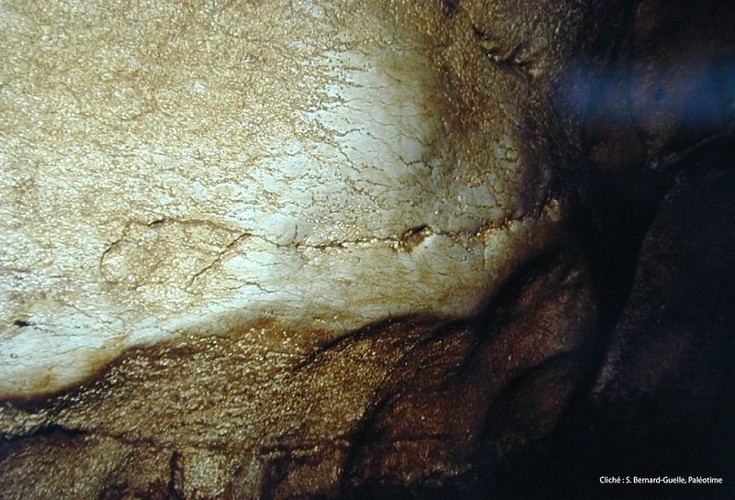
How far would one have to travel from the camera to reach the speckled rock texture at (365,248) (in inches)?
47.8

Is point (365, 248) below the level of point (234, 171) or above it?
below

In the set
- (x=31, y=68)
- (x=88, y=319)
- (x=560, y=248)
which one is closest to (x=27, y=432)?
(x=88, y=319)

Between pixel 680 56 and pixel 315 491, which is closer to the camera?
pixel 680 56

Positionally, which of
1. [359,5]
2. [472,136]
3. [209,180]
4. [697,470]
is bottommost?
[697,470]

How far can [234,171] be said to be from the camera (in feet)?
4.33

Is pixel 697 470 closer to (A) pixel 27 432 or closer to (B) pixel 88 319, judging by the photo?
(B) pixel 88 319

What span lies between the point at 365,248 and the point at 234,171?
46cm

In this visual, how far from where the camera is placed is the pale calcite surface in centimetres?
115

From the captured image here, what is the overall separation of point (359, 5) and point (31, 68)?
0.79 m

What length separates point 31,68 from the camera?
1105mm

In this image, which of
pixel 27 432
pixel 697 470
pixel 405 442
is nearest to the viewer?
pixel 27 432

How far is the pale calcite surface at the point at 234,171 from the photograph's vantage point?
1153mm

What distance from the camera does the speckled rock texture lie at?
1.21 meters

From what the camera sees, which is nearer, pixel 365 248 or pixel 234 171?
pixel 234 171
